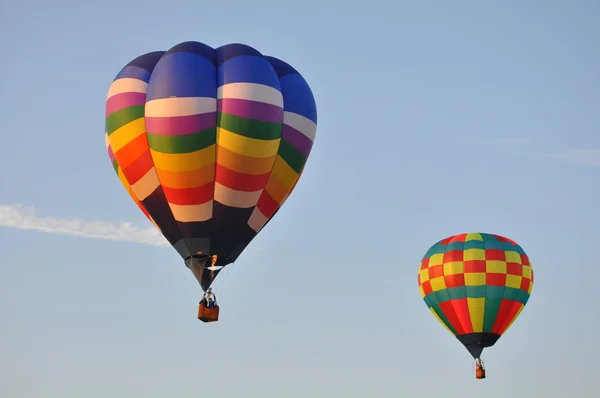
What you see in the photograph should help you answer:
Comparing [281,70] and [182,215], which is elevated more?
[281,70]

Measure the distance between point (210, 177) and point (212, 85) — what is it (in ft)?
6.13

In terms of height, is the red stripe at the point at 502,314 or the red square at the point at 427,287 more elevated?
the red square at the point at 427,287

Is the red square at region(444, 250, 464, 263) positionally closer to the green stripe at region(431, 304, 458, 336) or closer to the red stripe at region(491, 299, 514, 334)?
the green stripe at region(431, 304, 458, 336)

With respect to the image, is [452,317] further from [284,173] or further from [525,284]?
[284,173]

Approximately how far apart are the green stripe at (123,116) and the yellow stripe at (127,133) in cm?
7

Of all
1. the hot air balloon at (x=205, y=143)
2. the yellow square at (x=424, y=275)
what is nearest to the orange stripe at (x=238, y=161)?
the hot air balloon at (x=205, y=143)

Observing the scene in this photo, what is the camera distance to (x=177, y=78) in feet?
78.0

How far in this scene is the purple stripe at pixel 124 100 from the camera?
79.0 ft

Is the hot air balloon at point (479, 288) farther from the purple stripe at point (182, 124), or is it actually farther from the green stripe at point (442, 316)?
the purple stripe at point (182, 124)

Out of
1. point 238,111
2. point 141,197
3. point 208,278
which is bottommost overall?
point 208,278

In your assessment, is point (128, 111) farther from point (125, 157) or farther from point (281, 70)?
point (281, 70)

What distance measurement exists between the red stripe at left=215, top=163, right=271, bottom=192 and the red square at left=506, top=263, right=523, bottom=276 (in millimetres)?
11078

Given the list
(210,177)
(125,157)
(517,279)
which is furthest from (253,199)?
(517,279)

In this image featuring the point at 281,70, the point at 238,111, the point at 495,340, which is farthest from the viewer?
the point at 495,340
